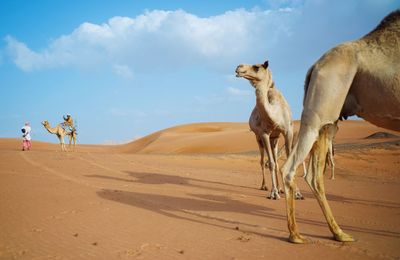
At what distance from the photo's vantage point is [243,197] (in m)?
8.56

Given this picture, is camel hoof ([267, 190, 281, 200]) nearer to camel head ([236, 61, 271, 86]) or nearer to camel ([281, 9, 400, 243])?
camel head ([236, 61, 271, 86])

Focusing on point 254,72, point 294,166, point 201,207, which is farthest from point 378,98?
point 201,207

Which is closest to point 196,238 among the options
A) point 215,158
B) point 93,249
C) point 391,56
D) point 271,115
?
point 93,249

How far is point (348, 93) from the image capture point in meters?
4.85

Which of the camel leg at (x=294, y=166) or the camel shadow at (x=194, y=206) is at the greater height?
the camel leg at (x=294, y=166)

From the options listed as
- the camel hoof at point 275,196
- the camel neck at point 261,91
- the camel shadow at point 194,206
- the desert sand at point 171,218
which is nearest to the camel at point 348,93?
the desert sand at point 171,218

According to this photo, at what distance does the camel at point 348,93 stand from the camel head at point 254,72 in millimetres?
2939

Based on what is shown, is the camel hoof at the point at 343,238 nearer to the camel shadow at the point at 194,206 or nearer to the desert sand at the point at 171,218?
the desert sand at the point at 171,218

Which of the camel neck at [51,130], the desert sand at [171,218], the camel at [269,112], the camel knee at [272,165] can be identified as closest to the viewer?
the desert sand at [171,218]

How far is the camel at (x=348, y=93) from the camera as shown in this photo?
4582 millimetres

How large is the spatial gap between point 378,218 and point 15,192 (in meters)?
7.60

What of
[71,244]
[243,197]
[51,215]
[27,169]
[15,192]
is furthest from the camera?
[27,169]

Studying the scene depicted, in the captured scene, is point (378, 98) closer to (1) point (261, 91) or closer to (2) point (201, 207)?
(1) point (261, 91)

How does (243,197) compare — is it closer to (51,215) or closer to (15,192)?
(51,215)
